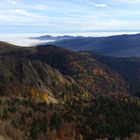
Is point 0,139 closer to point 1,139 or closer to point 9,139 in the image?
point 1,139

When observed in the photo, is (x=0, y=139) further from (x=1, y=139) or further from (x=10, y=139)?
(x=10, y=139)

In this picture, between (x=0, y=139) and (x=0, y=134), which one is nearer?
(x=0, y=139)

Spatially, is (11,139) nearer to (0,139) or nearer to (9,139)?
(9,139)

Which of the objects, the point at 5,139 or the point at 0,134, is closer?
the point at 5,139

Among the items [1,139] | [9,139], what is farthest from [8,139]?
[1,139]

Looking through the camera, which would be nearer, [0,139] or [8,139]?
[0,139]

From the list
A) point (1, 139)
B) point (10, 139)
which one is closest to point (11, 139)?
point (10, 139)

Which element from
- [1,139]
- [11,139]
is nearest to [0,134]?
[11,139]
